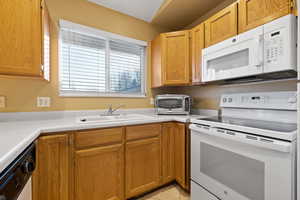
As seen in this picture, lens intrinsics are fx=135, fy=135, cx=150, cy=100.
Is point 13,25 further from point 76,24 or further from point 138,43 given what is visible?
point 138,43

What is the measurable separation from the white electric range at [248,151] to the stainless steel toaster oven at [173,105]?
53 centimetres

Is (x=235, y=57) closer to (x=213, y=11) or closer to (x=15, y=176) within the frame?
(x=213, y=11)

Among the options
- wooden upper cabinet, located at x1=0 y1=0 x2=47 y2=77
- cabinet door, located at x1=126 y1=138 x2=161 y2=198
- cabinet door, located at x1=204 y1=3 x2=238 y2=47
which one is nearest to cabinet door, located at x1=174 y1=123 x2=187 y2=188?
cabinet door, located at x1=126 y1=138 x2=161 y2=198

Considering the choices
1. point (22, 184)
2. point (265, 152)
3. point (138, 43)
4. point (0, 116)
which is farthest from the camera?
A: point (138, 43)

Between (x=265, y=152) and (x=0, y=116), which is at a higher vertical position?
(x=0, y=116)

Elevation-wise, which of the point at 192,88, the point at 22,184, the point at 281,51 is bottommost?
the point at 22,184

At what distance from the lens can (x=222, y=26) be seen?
149 cm

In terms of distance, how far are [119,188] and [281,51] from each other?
1842mm

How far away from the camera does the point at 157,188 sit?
5.56 feet

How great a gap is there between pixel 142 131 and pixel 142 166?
1.29 ft

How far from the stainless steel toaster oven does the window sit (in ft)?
1.34

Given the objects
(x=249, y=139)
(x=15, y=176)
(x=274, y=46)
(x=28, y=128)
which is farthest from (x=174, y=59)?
(x=15, y=176)

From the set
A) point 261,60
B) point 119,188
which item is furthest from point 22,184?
point 261,60

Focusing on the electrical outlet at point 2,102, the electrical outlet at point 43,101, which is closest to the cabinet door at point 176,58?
the electrical outlet at point 43,101
